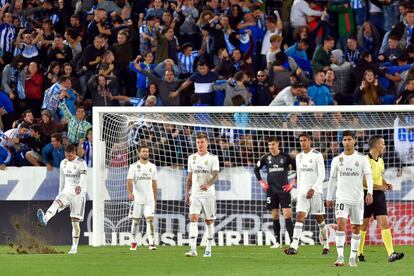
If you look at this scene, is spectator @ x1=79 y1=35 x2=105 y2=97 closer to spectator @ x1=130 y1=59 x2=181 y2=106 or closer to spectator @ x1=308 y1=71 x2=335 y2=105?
spectator @ x1=130 y1=59 x2=181 y2=106

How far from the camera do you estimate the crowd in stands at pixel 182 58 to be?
1123 inches

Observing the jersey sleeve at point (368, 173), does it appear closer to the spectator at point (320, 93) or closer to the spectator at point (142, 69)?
the spectator at point (320, 93)

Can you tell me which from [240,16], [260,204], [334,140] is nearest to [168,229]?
[260,204]

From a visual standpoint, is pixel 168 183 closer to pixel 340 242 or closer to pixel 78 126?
pixel 78 126

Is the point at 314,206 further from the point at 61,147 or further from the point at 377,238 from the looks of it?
the point at 61,147

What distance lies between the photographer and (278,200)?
2536 cm

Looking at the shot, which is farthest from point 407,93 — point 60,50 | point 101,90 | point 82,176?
point 60,50

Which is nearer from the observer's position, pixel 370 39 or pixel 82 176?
pixel 82 176

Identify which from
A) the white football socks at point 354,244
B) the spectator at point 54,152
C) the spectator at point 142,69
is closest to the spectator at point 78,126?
the spectator at point 54,152

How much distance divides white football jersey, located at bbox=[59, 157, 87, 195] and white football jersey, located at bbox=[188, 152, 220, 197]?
7.51ft

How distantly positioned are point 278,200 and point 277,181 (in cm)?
37

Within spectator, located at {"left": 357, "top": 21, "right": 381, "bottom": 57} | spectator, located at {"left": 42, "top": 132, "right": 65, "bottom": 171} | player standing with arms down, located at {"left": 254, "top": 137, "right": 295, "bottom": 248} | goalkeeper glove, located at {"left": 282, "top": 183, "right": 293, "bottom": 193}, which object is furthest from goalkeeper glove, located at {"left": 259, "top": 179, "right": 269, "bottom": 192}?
spectator, located at {"left": 357, "top": 21, "right": 381, "bottom": 57}

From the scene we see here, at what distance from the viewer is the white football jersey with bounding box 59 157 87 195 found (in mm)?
24469

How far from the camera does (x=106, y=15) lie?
31.3 meters
